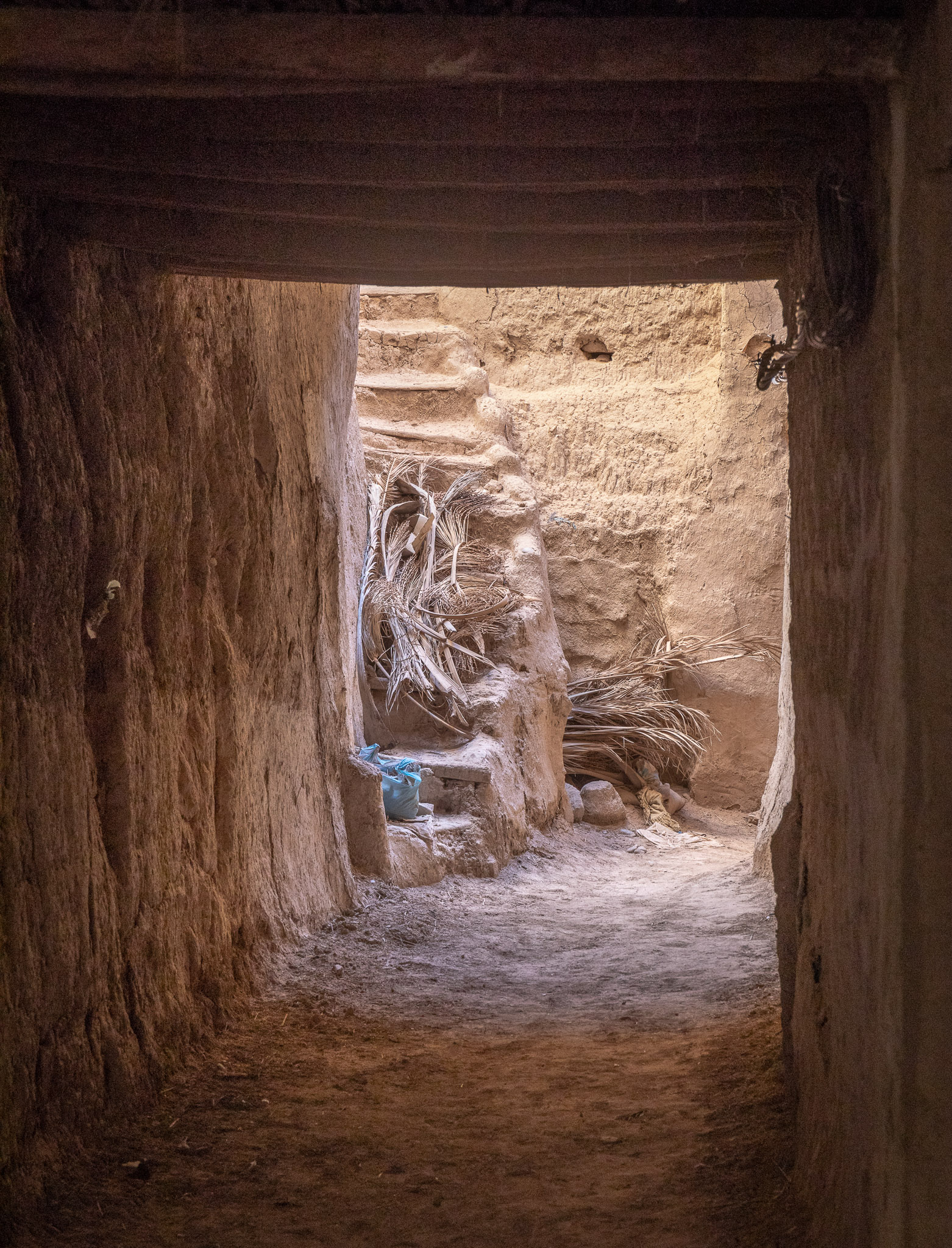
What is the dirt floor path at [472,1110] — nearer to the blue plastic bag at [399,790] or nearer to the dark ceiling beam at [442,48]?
the blue plastic bag at [399,790]

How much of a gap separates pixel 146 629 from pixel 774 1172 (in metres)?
2.62

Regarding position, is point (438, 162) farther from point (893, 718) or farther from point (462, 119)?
point (893, 718)

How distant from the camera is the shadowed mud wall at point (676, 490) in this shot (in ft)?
35.9

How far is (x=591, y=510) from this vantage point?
11.5 m

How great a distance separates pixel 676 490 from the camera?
11.4 m


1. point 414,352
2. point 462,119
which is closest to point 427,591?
point 414,352

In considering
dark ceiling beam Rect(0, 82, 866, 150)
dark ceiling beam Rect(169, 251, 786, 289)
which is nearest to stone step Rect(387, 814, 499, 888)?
dark ceiling beam Rect(169, 251, 786, 289)

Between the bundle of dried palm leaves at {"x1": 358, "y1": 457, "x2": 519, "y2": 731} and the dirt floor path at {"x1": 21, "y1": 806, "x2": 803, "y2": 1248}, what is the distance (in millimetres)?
2745

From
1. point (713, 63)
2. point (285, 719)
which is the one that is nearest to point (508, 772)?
point (285, 719)

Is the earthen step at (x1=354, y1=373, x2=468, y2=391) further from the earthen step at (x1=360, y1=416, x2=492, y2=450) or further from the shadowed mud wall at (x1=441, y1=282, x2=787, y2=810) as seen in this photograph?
the shadowed mud wall at (x1=441, y1=282, x2=787, y2=810)

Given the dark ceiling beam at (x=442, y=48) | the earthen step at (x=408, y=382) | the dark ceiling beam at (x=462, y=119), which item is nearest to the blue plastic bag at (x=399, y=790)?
the earthen step at (x=408, y=382)

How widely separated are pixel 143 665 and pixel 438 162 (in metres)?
1.92

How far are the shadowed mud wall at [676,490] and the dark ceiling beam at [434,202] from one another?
8.19 metres

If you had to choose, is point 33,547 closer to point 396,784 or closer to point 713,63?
point 713,63
